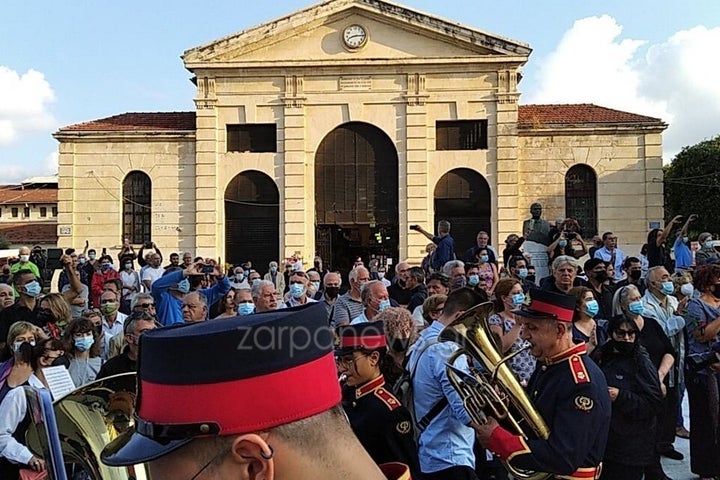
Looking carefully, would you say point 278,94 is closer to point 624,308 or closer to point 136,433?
point 624,308

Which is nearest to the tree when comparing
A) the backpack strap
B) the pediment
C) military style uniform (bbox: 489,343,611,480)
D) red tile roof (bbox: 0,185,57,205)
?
the pediment

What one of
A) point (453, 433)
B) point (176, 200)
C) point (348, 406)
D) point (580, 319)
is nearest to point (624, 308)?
point (580, 319)

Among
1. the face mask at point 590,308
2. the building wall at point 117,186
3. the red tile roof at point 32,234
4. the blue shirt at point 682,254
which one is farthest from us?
the red tile roof at point 32,234

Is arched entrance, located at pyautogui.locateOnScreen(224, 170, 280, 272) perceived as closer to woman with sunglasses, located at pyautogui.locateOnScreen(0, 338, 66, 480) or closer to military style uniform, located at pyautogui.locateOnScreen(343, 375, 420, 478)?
woman with sunglasses, located at pyautogui.locateOnScreen(0, 338, 66, 480)

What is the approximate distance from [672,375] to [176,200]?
70.9 ft

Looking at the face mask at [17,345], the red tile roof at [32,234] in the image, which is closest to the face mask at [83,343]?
the face mask at [17,345]

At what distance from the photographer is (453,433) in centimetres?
479

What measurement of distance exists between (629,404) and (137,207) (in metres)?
23.7

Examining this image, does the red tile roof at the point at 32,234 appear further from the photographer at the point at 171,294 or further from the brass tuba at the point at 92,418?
the brass tuba at the point at 92,418

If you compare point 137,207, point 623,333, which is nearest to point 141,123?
point 137,207

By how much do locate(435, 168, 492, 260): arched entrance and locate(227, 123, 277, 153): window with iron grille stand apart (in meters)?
6.49

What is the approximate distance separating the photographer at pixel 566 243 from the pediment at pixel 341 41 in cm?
1411

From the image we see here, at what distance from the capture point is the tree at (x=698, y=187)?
38.8m

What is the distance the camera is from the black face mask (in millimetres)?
5750
